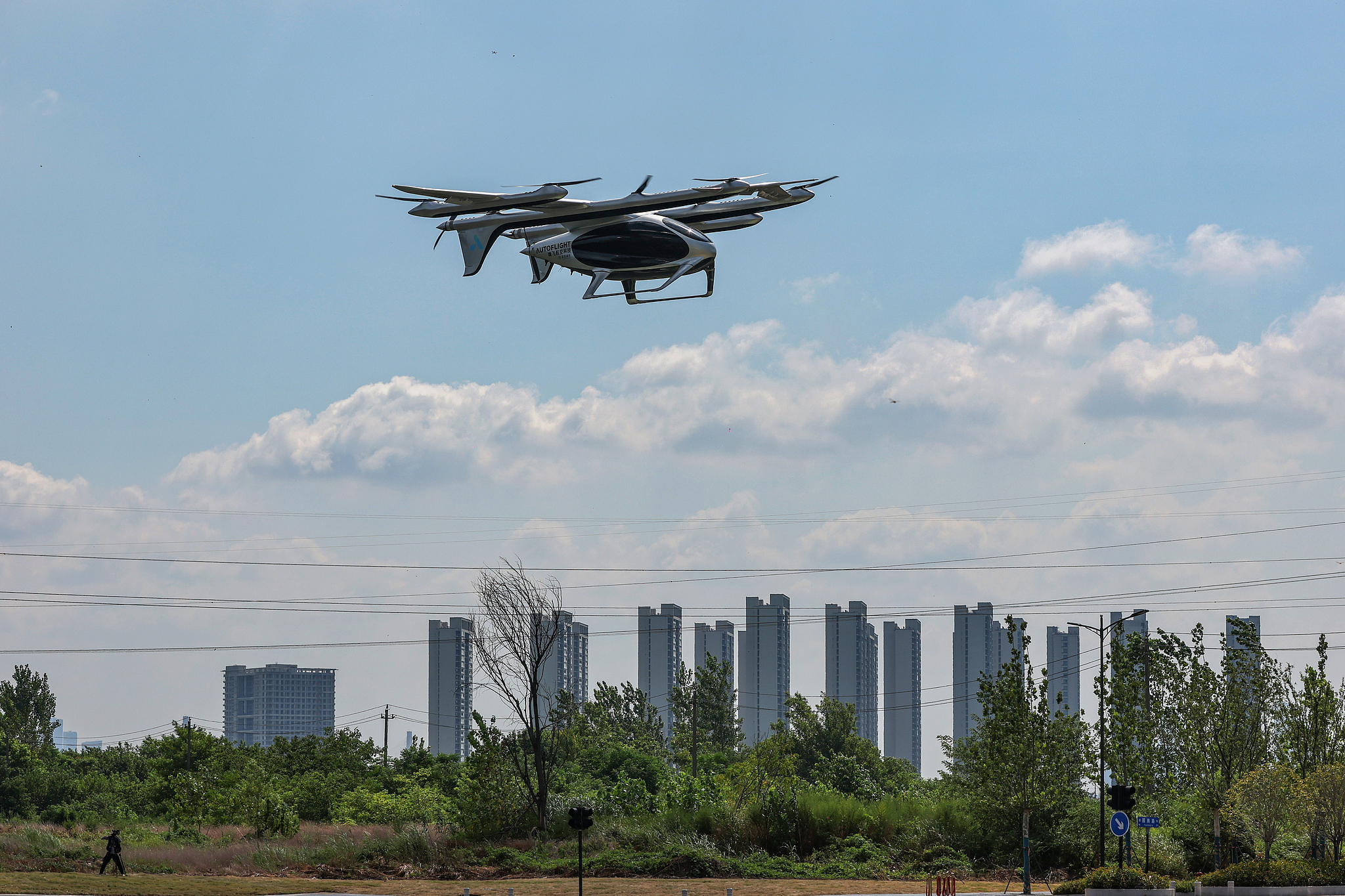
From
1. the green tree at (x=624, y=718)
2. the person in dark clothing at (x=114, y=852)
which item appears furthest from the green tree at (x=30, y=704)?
the person in dark clothing at (x=114, y=852)

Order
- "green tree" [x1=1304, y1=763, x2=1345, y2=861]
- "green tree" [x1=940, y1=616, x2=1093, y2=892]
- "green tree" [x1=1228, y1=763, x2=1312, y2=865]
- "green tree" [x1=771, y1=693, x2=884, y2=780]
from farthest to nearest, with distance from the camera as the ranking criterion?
"green tree" [x1=771, y1=693, x2=884, y2=780] → "green tree" [x1=940, y1=616, x2=1093, y2=892] → "green tree" [x1=1228, y1=763, x2=1312, y2=865] → "green tree" [x1=1304, y1=763, x2=1345, y2=861]

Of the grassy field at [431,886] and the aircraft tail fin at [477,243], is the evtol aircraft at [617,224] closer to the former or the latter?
the aircraft tail fin at [477,243]

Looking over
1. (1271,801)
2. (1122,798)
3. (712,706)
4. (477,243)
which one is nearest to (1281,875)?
(1271,801)

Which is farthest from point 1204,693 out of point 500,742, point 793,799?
point 500,742

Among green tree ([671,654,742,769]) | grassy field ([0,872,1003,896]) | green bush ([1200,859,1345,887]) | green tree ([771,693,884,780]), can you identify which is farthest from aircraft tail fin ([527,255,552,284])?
green tree ([671,654,742,769])

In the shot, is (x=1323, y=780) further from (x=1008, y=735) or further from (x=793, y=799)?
(x=793, y=799)

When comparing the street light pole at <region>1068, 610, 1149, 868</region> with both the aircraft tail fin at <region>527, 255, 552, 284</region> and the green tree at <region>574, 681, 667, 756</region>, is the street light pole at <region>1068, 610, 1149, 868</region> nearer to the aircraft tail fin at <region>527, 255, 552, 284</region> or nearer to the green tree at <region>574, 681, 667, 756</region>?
the aircraft tail fin at <region>527, 255, 552, 284</region>
